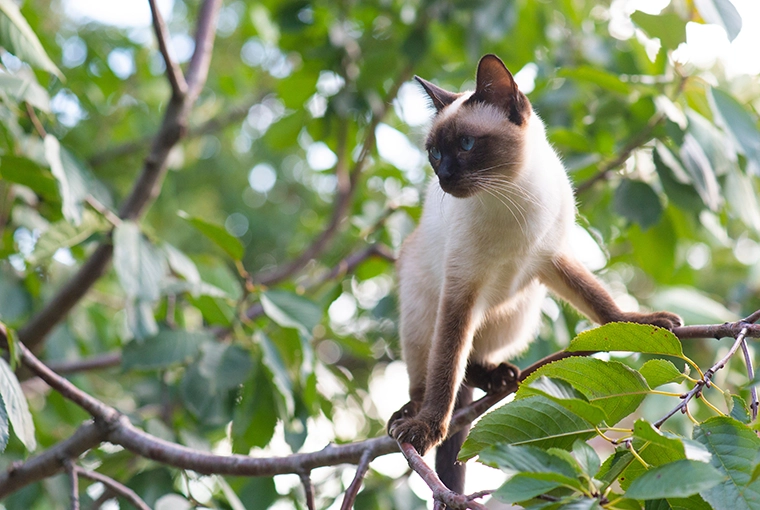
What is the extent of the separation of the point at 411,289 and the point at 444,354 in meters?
0.58

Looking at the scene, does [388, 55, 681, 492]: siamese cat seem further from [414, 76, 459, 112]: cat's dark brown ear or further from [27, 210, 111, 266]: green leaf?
[27, 210, 111, 266]: green leaf

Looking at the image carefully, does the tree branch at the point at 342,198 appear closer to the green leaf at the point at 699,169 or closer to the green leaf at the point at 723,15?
the green leaf at the point at 699,169

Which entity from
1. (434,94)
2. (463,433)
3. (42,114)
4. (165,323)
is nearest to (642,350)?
(463,433)

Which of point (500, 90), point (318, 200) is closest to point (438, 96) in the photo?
point (500, 90)

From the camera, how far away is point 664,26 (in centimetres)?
304

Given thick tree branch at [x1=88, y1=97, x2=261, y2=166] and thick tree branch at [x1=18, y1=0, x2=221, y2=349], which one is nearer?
thick tree branch at [x1=18, y1=0, x2=221, y2=349]

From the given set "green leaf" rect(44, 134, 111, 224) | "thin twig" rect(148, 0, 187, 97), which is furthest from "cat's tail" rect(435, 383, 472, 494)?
"thin twig" rect(148, 0, 187, 97)

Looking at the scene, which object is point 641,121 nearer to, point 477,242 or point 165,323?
point 477,242

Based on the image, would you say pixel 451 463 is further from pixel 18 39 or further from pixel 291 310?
pixel 18 39

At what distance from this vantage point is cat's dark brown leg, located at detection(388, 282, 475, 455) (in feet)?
7.84

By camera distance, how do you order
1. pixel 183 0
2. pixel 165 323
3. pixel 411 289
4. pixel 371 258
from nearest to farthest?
pixel 411 289 → pixel 165 323 → pixel 371 258 → pixel 183 0

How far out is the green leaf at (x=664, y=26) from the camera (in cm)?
301

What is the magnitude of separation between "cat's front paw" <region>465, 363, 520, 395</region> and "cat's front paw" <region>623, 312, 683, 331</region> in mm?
521

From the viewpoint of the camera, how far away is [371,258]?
414cm
